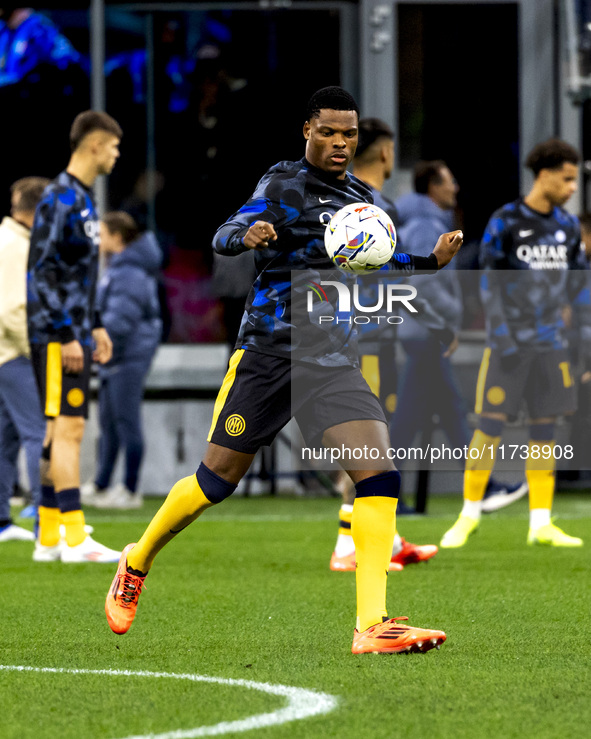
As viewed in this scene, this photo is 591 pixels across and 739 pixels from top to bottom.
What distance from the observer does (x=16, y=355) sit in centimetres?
884

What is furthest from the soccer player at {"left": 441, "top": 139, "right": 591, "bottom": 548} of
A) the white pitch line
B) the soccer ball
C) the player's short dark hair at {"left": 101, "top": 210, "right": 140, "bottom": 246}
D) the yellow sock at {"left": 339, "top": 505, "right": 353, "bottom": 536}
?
the player's short dark hair at {"left": 101, "top": 210, "right": 140, "bottom": 246}

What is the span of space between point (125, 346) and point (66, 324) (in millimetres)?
4173

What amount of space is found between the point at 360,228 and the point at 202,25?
31.6 ft

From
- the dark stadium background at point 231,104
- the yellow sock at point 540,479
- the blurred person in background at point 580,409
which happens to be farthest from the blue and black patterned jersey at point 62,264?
the dark stadium background at point 231,104

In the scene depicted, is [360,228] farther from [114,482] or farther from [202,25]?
[202,25]

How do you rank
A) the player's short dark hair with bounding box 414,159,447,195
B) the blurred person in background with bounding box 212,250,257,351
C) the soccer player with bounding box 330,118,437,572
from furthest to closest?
1. the blurred person in background with bounding box 212,250,257,351
2. the player's short dark hair with bounding box 414,159,447,195
3. the soccer player with bounding box 330,118,437,572

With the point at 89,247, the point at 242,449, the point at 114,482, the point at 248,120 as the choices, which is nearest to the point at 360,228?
the point at 242,449

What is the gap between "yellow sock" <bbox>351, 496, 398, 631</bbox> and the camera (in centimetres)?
456

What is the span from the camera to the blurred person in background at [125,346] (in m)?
11.1

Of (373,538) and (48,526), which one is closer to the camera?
(373,538)

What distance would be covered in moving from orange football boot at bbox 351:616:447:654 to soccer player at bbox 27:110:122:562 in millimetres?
2909

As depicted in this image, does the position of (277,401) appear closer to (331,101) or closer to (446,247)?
(446,247)

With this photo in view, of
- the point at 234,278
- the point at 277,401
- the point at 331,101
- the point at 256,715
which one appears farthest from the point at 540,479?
the point at 256,715

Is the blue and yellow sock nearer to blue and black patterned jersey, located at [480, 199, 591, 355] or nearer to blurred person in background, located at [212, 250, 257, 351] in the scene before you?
blue and black patterned jersey, located at [480, 199, 591, 355]
